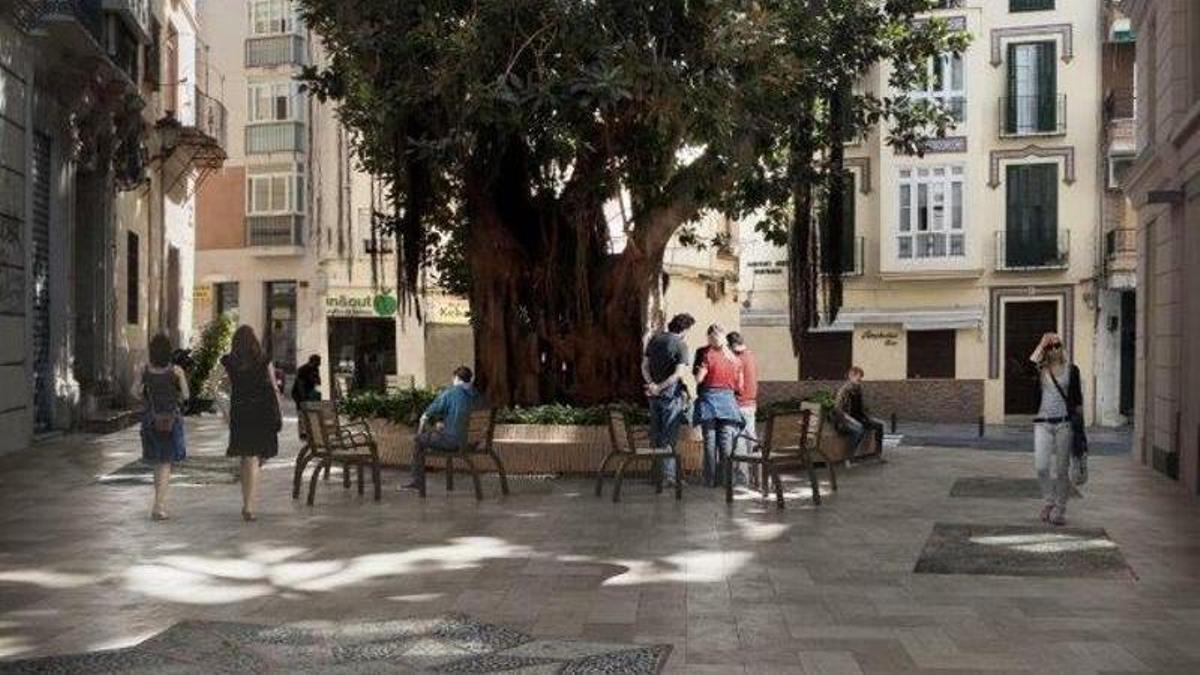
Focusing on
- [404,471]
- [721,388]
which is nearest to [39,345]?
[404,471]

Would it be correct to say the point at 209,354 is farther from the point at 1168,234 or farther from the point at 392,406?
the point at 1168,234

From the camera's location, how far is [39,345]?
59.9 ft

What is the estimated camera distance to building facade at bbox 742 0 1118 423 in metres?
31.4

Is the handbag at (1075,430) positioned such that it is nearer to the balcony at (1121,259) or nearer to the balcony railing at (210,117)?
the balcony railing at (210,117)

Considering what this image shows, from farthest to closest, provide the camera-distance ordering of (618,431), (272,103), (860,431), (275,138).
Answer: (272,103) < (275,138) < (860,431) < (618,431)

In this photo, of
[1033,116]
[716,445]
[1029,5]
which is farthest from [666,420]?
[1029,5]

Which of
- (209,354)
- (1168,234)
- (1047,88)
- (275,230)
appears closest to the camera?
(1168,234)

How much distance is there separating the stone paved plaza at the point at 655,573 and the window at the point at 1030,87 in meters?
21.1

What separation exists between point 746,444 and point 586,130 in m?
3.74

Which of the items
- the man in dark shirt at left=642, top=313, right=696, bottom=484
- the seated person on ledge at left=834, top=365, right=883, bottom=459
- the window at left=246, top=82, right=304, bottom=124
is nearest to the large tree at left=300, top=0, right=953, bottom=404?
the seated person on ledge at left=834, top=365, right=883, bottom=459

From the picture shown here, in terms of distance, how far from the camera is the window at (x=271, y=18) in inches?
1531

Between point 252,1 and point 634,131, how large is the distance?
28680 millimetres

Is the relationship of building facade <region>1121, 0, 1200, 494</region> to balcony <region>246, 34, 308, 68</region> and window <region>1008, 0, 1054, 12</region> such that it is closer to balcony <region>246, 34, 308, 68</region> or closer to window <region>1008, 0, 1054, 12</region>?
window <region>1008, 0, 1054, 12</region>

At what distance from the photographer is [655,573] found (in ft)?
26.1
